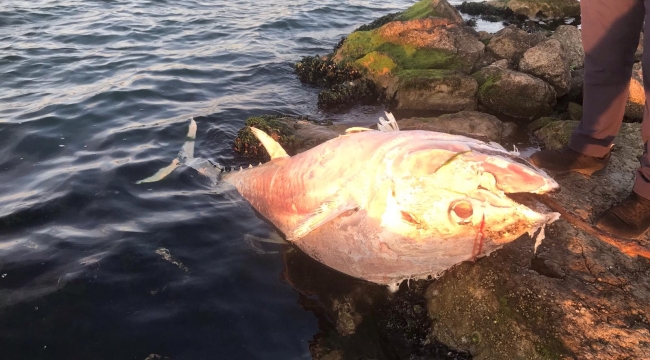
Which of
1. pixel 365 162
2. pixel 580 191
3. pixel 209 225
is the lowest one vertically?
pixel 209 225

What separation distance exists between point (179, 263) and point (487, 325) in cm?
288

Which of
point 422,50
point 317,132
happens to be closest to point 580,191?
point 317,132

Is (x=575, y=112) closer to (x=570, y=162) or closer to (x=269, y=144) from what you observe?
(x=570, y=162)

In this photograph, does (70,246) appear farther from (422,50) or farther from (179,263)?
(422,50)

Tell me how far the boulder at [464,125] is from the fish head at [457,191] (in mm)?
3374

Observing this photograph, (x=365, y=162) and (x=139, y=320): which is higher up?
(x=365, y=162)

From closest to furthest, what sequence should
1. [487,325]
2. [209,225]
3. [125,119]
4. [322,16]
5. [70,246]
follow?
[487,325] < [70,246] < [209,225] < [125,119] < [322,16]

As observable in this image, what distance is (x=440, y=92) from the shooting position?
8.46 meters

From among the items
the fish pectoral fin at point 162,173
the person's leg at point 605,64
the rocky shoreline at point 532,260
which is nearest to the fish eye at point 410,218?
the rocky shoreline at point 532,260

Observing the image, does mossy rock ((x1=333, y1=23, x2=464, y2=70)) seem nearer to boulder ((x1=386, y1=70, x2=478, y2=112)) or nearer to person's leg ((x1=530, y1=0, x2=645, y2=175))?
boulder ((x1=386, y1=70, x2=478, y2=112))

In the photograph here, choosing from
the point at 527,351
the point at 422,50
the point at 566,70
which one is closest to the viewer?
the point at 527,351

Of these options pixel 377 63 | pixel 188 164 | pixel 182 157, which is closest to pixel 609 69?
pixel 188 164

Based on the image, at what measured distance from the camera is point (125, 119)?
7.99 meters

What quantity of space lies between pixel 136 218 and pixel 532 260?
4112mm
